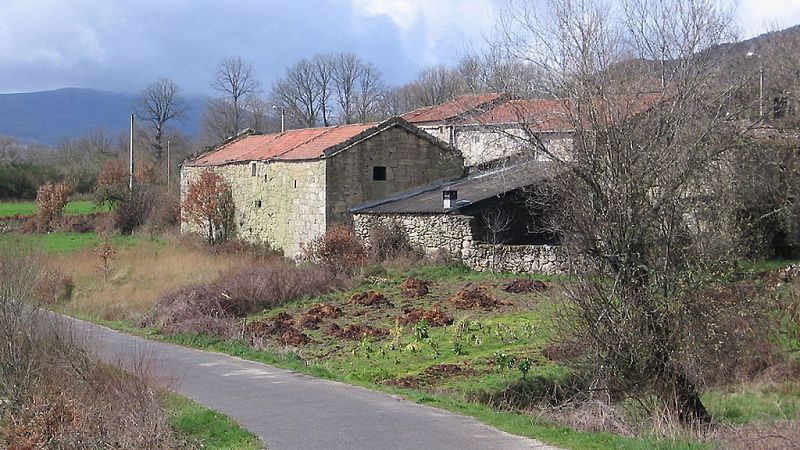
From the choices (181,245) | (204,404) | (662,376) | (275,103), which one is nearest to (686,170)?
(662,376)

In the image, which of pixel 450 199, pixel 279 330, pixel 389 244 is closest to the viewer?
pixel 279 330

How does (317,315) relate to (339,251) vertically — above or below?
below

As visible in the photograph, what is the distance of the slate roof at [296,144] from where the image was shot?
32.3 m

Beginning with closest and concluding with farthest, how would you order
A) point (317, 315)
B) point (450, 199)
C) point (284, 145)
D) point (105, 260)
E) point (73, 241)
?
1. point (317, 315)
2. point (450, 199)
3. point (105, 260)
4. point (284, 145)
5. point (73, 241)

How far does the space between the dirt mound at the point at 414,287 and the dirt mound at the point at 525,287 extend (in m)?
2.19

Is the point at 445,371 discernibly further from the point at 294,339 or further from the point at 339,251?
the point at 339,251

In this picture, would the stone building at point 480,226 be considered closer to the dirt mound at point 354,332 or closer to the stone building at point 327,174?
the stone building at point 327,174

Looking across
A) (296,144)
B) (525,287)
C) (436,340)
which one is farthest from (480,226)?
(296,144)

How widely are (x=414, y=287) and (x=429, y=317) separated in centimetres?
431

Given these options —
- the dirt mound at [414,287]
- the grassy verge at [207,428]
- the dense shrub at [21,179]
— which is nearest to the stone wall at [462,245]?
the dirt mound at [414,287]

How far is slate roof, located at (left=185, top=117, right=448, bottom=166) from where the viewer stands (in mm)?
32344

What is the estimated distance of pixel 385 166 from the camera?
32938 millimetres

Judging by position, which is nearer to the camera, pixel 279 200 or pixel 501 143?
pixel 501 143

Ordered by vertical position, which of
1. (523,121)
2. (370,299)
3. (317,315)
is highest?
(523,121)
